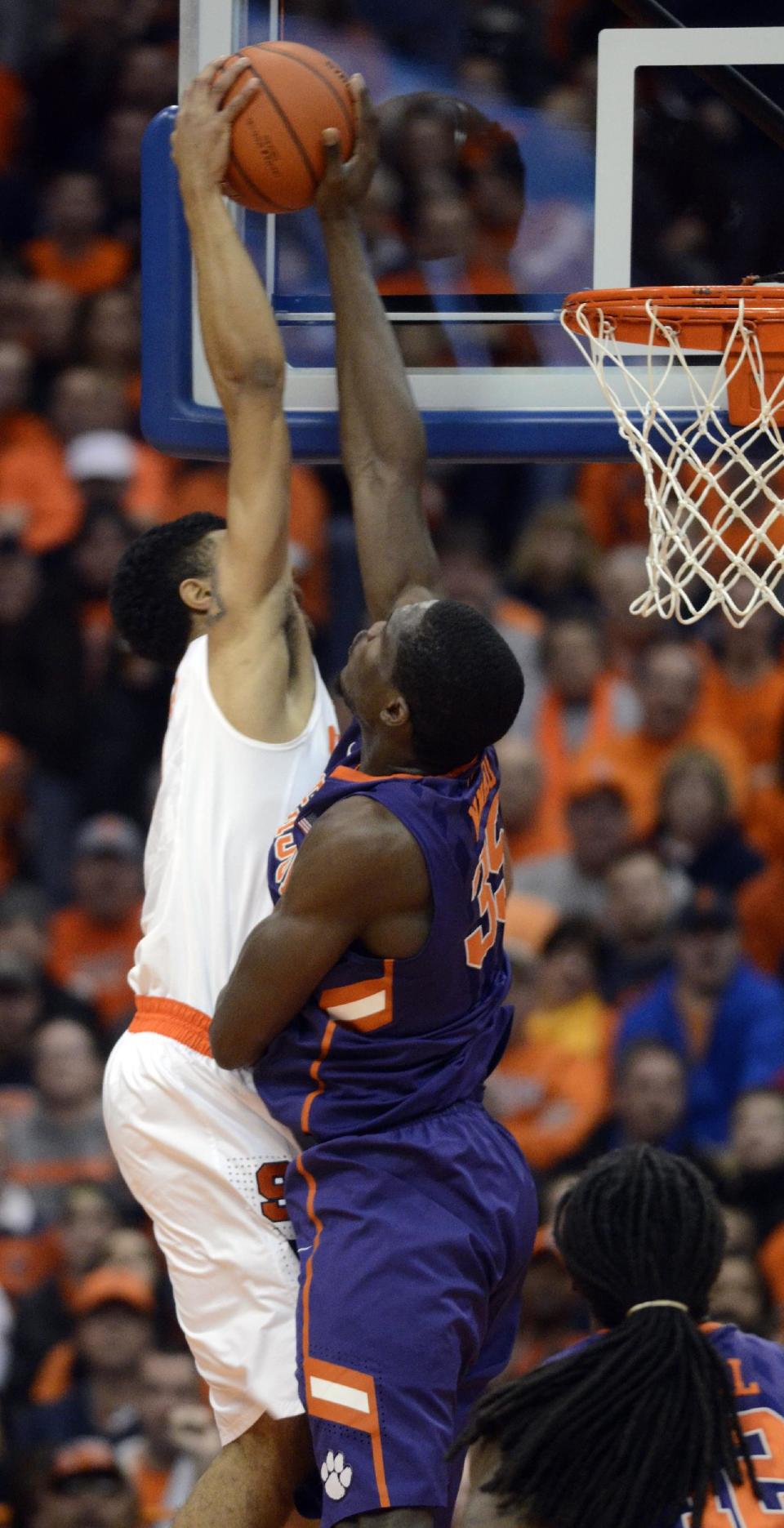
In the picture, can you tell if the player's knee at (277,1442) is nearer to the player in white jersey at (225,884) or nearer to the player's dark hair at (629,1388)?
the player in white jersey at (225,884)

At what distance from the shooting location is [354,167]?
321 cm

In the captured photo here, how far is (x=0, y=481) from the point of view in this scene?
16.8 feet

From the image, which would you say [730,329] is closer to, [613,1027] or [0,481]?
[613,1027]

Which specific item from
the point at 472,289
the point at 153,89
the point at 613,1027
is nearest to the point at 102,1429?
the point at 613,1027

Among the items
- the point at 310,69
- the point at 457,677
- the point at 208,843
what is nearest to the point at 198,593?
the point at 208,843

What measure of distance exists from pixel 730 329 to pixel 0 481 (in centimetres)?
261

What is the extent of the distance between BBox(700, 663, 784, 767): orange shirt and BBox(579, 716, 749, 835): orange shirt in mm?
28

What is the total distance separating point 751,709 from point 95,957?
1.66 metres

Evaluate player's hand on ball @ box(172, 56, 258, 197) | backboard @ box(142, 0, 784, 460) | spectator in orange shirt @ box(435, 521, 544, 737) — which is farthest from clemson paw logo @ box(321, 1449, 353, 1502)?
spectator in orange shirt @ box(435, 521, 544, 737)

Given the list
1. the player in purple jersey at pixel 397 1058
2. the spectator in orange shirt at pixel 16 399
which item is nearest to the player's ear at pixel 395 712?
the player in purple jersey at pixel 397 1058

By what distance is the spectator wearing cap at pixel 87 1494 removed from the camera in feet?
13.4

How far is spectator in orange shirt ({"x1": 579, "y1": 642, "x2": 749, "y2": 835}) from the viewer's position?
4578mm

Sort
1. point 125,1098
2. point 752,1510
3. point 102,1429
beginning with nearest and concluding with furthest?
point 752,1510 < point 125,1098 < point 102,1429

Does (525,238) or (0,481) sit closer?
(525,238)
